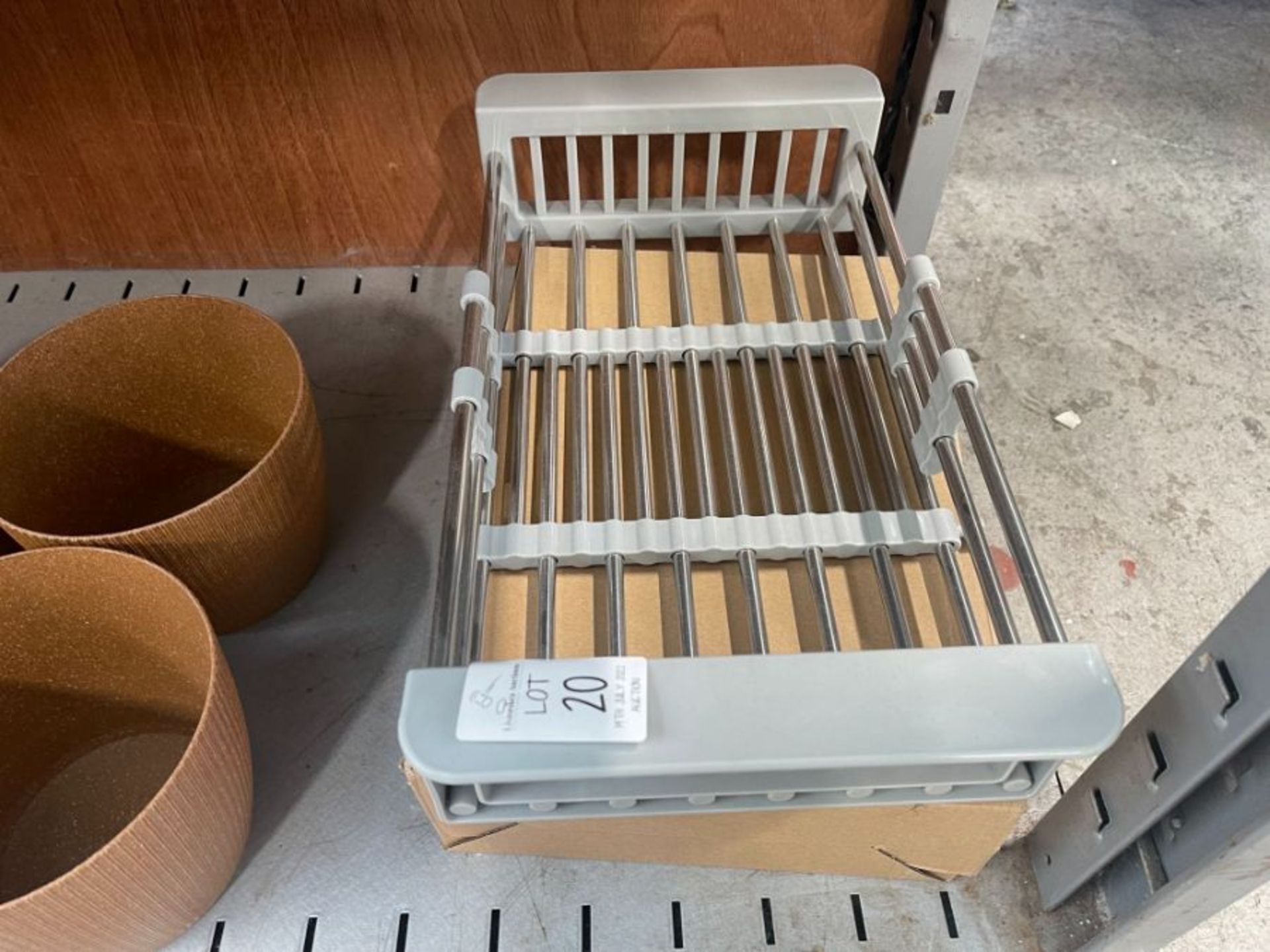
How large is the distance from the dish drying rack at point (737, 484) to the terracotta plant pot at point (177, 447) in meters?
0.13

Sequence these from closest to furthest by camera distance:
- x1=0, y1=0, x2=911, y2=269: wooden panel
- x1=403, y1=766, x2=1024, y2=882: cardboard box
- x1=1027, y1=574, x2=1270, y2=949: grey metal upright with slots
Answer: x1=1027, y1=574, x2=1270, y2=949: grey metal upright with slots < x1=403, y1=766, x2=1024, y2=882: cardboard box < x1=0, y1=0, x2=911, y2=269: wooden panel

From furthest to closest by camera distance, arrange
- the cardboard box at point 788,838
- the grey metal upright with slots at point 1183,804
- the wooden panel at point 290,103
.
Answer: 1. the wooden panel at point 290,103
2. the cardboard box at point 788,838
3. the grey metal upright with slots at point 1183,804

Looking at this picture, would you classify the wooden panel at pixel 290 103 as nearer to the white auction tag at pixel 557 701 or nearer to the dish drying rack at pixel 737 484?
the dish drying rack at pixel 737 484

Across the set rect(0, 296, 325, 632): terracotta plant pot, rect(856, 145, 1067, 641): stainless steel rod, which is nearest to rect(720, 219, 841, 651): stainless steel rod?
rect(856, 145, 1067, 641): stainless steel rod

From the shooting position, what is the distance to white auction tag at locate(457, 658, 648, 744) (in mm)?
410

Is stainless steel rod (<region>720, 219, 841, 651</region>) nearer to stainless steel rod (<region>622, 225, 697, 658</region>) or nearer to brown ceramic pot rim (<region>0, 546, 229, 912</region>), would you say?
stainless steel rod (<region>622, 225, 697, 658</region>)

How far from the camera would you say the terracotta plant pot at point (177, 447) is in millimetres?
565

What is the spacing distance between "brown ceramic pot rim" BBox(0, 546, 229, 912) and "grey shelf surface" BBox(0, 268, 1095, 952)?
8 centimetres

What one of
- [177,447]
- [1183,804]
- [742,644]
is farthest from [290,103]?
[1183,804]

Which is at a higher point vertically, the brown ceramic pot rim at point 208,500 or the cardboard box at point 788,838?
the brown ceramic pot rim at point 208,500

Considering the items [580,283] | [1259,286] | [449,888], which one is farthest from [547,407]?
[1259,286]

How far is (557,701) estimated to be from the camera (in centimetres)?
42

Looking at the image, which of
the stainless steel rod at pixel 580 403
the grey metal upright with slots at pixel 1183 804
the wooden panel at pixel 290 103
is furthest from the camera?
the wooden panel at pixel 290 103

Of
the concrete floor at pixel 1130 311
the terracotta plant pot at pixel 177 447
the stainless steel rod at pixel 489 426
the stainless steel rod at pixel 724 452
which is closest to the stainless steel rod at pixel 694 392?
the stainless steel rod at pixel 724 452
